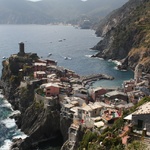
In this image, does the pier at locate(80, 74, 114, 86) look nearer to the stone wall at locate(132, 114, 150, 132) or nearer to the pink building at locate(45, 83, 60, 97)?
the pink building at locate(45, 83, 60, 97)

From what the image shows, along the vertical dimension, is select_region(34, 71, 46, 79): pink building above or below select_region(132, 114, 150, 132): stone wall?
below

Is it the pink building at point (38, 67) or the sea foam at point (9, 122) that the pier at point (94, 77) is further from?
the sea foam at point (9, 122)

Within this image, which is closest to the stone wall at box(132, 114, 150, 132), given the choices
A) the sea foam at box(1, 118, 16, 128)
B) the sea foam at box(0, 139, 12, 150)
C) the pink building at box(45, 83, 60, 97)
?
the sea foam at box(0, 139, 12, 150)

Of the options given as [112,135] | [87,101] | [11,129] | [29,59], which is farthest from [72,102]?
[29,59]

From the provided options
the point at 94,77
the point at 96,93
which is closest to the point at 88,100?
the point at 96,93

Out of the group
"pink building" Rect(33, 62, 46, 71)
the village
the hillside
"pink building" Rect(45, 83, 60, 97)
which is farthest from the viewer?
the hillside

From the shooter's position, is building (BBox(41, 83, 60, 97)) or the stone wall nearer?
the stone wall

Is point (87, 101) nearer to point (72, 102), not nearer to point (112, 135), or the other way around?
point (72, 102)

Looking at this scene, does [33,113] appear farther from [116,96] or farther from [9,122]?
[116,96]
